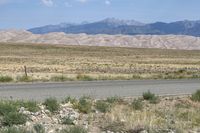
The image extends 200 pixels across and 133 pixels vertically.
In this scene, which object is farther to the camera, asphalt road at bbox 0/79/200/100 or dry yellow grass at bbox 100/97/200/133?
asphalt road at bbox 0/79/200/100

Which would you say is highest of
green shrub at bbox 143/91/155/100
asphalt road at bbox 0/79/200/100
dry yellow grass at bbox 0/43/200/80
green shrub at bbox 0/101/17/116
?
green shrub at bbox 0/101/17/116

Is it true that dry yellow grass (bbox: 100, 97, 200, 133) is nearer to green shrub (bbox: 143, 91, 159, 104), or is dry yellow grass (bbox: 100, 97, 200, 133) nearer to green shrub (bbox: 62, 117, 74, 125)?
green shrub (bbox: 143, 91, 159, 104)

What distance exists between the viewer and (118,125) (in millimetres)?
11859

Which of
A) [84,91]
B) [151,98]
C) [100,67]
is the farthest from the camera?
[100,67]

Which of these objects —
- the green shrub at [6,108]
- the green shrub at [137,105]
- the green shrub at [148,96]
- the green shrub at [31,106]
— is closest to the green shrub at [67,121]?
the green shrub at [6,108]

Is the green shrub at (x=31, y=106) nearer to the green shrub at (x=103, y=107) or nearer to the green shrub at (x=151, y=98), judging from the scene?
the green shrub at (x=103, y=107)

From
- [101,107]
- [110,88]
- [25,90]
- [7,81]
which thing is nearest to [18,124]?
[101,107]

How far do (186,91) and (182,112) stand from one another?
6.81 metres

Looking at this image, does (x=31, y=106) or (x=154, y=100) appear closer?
(x=31, y=106)

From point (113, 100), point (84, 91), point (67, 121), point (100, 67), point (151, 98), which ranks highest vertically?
point (67, 121)

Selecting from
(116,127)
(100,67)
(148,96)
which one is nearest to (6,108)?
(116,127)

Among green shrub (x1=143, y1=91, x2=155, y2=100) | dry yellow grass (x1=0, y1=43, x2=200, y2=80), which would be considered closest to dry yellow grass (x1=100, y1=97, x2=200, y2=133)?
green shrub (x1=143, y1=91, x2=155, y2=100)

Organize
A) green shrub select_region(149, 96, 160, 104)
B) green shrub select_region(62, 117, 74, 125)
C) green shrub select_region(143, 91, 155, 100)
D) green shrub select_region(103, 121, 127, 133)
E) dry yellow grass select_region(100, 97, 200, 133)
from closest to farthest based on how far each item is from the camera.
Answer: green shrub select_region(103, 121, 127, 133) < dry yellow grass select_region(100, 97, 200, 133) < green shrub select_region(62, 117, 74, 125) < green shrub select_region(149, 96, 160, 104) < green shrub select_region(143, 91, 155, 100)

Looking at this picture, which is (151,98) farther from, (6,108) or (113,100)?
(6,108)
